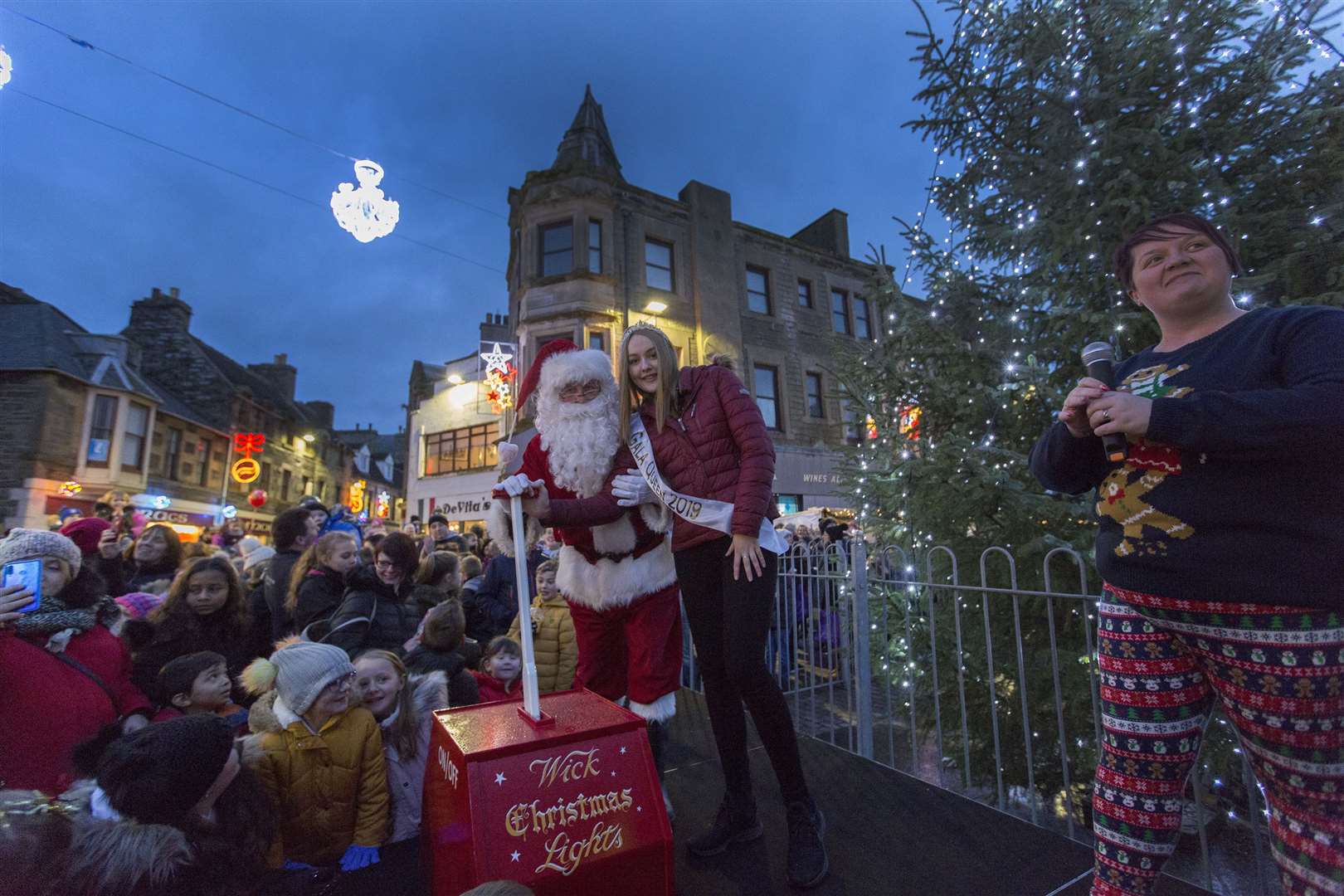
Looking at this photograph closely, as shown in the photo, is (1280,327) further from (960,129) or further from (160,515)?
(160,515)

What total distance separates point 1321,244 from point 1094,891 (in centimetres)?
365

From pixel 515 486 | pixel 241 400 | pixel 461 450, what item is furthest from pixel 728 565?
pixel 241 400

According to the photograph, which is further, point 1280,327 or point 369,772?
point 369,772

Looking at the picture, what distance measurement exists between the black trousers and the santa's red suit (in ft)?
0.76

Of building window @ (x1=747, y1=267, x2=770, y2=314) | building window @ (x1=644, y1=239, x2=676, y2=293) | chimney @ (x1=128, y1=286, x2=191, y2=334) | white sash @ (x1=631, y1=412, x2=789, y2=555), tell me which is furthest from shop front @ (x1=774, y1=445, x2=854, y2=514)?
chimney @ (x1=128, y1=286, x2=191, y2=334)

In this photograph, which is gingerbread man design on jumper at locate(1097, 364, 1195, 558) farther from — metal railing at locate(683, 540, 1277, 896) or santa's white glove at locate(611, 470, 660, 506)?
santa's white glove at locate(611, 470, 660, 506)

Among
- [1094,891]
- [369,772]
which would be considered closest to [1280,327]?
[1094,891]

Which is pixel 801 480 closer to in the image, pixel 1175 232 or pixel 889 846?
pixel 889 846

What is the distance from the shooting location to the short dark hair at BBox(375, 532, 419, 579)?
405 cm

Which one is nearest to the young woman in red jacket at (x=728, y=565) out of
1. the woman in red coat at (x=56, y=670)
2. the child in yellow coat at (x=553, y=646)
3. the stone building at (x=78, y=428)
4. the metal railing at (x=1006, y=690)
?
the metal railing at (x=1006, y=690)

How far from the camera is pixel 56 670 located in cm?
247

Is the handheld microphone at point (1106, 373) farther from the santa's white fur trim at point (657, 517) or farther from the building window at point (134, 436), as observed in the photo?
the building window at point (134, 436)

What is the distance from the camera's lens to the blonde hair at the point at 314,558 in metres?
4.01

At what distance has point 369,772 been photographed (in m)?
2.59
